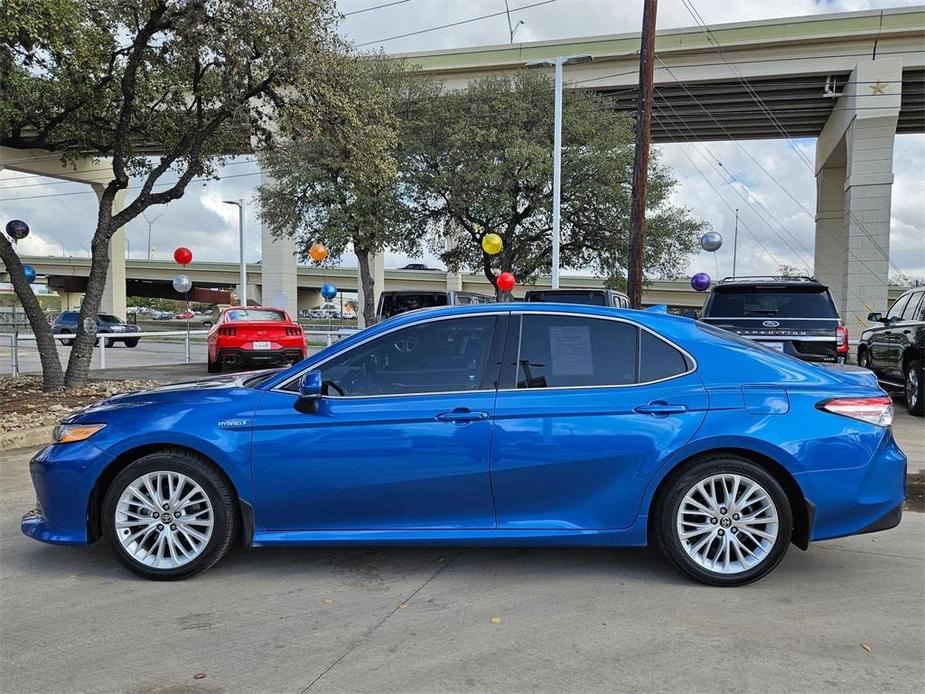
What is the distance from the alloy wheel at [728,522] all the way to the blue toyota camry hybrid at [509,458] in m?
0.01

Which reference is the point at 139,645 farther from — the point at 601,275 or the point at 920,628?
the point at 601,275

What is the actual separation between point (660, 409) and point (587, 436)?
44 cm

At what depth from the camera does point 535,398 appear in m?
3.95

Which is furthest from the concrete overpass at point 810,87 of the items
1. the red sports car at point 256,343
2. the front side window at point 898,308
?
the front side window at point 898,308

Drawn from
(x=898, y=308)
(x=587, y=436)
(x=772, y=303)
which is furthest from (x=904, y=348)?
(x=587, y=436)

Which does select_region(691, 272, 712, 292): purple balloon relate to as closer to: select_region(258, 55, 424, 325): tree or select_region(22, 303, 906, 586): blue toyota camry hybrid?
select_region(258, 55, 424, 325): tree

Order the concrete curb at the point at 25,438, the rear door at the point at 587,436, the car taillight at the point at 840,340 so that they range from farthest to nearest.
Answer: the car taillight at the point at 840,340
the concrete curb at the point at 25,438
the rear door at the point at 587,436

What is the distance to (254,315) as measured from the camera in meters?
15.1

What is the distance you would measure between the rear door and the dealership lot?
1.60ft

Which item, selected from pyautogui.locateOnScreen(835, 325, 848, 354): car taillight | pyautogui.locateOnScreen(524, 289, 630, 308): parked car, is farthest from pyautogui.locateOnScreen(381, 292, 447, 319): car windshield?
pyautogui.locateOnScreen(835, 325, 848, 354): car taillight

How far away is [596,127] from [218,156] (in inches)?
491

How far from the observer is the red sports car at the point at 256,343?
45.3ft

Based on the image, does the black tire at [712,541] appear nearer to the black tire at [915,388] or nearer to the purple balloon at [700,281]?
the black tire at [915,388]

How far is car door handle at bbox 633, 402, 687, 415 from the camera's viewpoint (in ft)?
12.7
